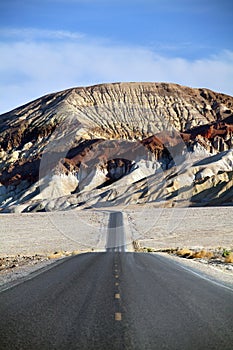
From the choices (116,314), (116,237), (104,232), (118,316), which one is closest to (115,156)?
(104,232)

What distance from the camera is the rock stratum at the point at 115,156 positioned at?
9912 centimetres

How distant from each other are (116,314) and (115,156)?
128m

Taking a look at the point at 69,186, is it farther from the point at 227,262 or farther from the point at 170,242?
the point at 227,262

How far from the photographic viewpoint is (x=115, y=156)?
135 meters

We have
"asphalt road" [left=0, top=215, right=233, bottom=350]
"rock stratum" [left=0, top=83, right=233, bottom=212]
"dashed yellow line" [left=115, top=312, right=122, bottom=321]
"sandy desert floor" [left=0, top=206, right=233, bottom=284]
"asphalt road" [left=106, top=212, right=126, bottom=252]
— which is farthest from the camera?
"rock stratum" [left=0, top=83, right=233, bottom=212]

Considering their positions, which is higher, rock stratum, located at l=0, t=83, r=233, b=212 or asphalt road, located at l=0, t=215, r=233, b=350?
rock stratum, located at l=0, t=83, r=233, b=212

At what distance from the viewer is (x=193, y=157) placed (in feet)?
392

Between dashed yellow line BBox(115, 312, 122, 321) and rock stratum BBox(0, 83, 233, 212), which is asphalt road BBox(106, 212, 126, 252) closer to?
dashed yellow line BBox(115, 312, 122, 321)

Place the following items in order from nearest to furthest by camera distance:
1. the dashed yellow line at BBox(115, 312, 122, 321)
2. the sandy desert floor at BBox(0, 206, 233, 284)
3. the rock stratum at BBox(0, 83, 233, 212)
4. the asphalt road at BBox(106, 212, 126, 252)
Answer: the dashed yellow line at BBox(115, 312, 122, 321)
the asphalt road at BBox(106, 212, 126, 252)
the sandy desert floor at BBox(0, 206, 233, 284)
the rock stratum at BBox(0, 83, 233, 212)

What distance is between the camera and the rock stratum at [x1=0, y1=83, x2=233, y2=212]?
325ft

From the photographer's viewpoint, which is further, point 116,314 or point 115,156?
point 115,156

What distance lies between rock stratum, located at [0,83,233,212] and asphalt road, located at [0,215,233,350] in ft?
231

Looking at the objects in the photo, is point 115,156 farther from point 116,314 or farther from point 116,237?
point 116,314

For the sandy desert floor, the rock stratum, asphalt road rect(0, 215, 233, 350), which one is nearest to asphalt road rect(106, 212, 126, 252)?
the sandy desert floor
